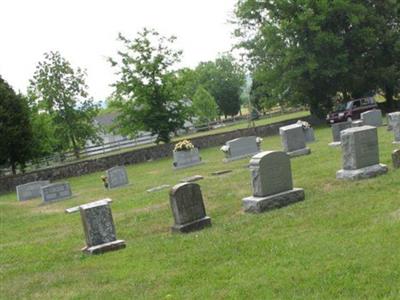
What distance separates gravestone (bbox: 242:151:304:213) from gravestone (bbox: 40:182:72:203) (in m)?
11.2

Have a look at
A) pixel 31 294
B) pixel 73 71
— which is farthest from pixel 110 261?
pixel 73 71

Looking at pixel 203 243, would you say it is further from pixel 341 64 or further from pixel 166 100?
pixel 341 64

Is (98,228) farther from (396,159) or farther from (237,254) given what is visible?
(396,159)

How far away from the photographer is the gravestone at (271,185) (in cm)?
1088

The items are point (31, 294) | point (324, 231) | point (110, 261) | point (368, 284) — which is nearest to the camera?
point (368, 284)

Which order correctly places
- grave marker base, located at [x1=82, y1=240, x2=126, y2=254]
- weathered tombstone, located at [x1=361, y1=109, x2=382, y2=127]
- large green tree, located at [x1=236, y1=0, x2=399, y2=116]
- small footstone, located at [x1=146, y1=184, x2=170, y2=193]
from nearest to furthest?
1. grave marker base, located at [x1=82, y1=240, x2=126, y2=254]
2. small footstone, located at [x1=146, y1=184, x2=170, y2=193]
3. weathered tombstone, located at [x1=361, y1=109, x2=382, y2=127]
4. large green tree, located at [x1=236, y1=0, x2=399, y2=116]

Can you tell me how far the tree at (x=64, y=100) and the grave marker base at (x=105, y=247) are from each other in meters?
36.7

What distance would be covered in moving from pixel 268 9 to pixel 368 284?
36577mm

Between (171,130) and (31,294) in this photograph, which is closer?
(31,294)

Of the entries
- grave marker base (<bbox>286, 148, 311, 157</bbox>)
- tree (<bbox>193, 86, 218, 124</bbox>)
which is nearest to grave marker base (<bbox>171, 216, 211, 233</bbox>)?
grave marker base (<bbox>286, 148, 311, 157</bbox>)

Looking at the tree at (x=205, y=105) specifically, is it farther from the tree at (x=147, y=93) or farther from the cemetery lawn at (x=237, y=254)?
the cemetery lawn at (x=237, y=254)

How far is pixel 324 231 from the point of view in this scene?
8.19 m

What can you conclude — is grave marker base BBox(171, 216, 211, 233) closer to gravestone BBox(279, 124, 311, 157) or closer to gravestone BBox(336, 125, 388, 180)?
gravestone BBox(336, 125, 388, 180)

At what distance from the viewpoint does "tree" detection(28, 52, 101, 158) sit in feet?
149
